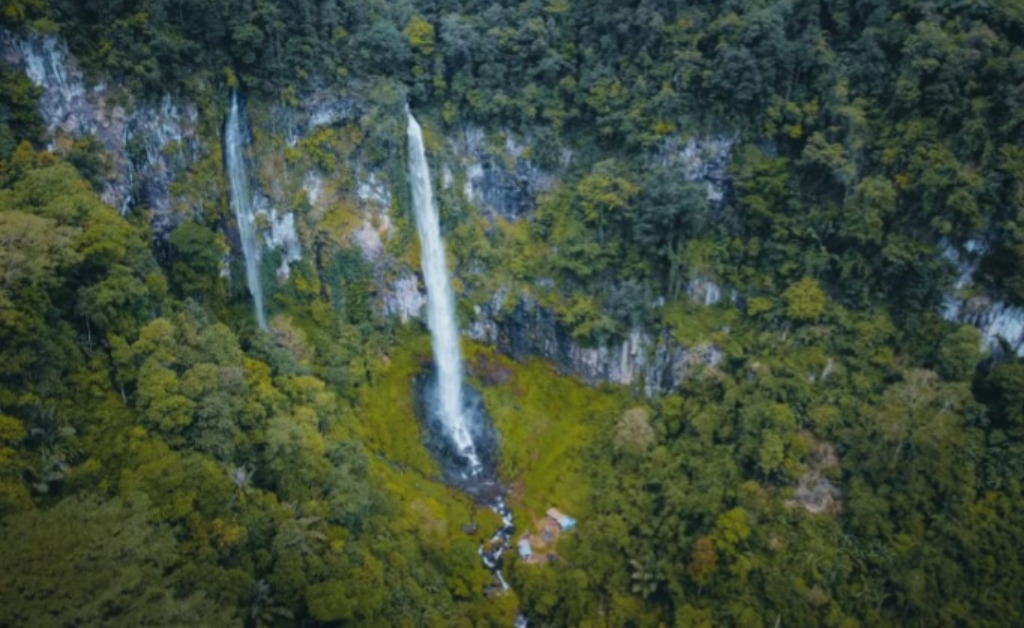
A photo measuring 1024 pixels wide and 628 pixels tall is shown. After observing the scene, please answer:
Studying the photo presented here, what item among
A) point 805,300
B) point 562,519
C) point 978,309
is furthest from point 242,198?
point 978,309

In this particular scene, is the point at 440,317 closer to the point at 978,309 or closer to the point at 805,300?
the point at 805,300

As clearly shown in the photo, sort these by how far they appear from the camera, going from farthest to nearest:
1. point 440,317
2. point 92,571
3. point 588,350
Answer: point 440,317, point 588,350, point 92,571

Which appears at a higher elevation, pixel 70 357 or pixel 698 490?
pixel 70 357

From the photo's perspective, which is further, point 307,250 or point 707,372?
point 307,250

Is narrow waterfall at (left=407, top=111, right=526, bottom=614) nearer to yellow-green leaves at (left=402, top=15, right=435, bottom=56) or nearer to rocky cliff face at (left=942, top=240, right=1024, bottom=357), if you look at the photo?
yellow-green leaves at (left=402, top=15, right=435, bottom=56)

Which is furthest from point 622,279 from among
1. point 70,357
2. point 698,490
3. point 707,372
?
point 70,357

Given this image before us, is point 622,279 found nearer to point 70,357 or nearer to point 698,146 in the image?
point 698,146
